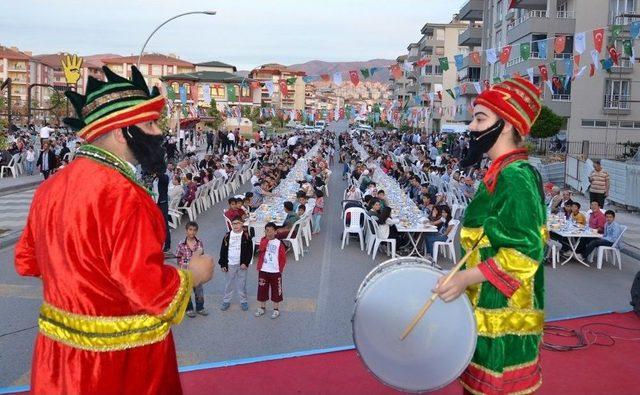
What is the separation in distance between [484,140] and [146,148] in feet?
A: 5.72

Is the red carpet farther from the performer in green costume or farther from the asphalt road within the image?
the performer in green costume

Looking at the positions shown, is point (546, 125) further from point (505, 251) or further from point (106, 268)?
point (106, 268)

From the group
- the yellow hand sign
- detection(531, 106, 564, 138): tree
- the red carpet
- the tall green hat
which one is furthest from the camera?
detection(531, 106, 564, 138): tree

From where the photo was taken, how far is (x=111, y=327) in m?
2.66

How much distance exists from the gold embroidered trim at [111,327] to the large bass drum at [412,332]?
3.09 feet

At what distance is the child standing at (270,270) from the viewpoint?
793cm

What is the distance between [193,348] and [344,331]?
176cm

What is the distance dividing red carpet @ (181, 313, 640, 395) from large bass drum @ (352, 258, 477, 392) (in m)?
1.79

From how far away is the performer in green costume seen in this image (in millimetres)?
2947

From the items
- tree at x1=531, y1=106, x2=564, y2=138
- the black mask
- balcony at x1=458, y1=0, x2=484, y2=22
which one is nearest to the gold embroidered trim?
the black mask

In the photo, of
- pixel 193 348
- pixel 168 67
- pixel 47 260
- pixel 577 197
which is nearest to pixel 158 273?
pixel 47 260

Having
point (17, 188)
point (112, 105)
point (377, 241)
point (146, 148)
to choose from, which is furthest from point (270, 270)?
point (17, 188)

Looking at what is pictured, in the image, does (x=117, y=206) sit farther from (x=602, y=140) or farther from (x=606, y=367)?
(x=602, y=140)

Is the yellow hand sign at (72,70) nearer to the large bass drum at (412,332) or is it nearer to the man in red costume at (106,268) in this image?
the man in red costume at (106,268)
